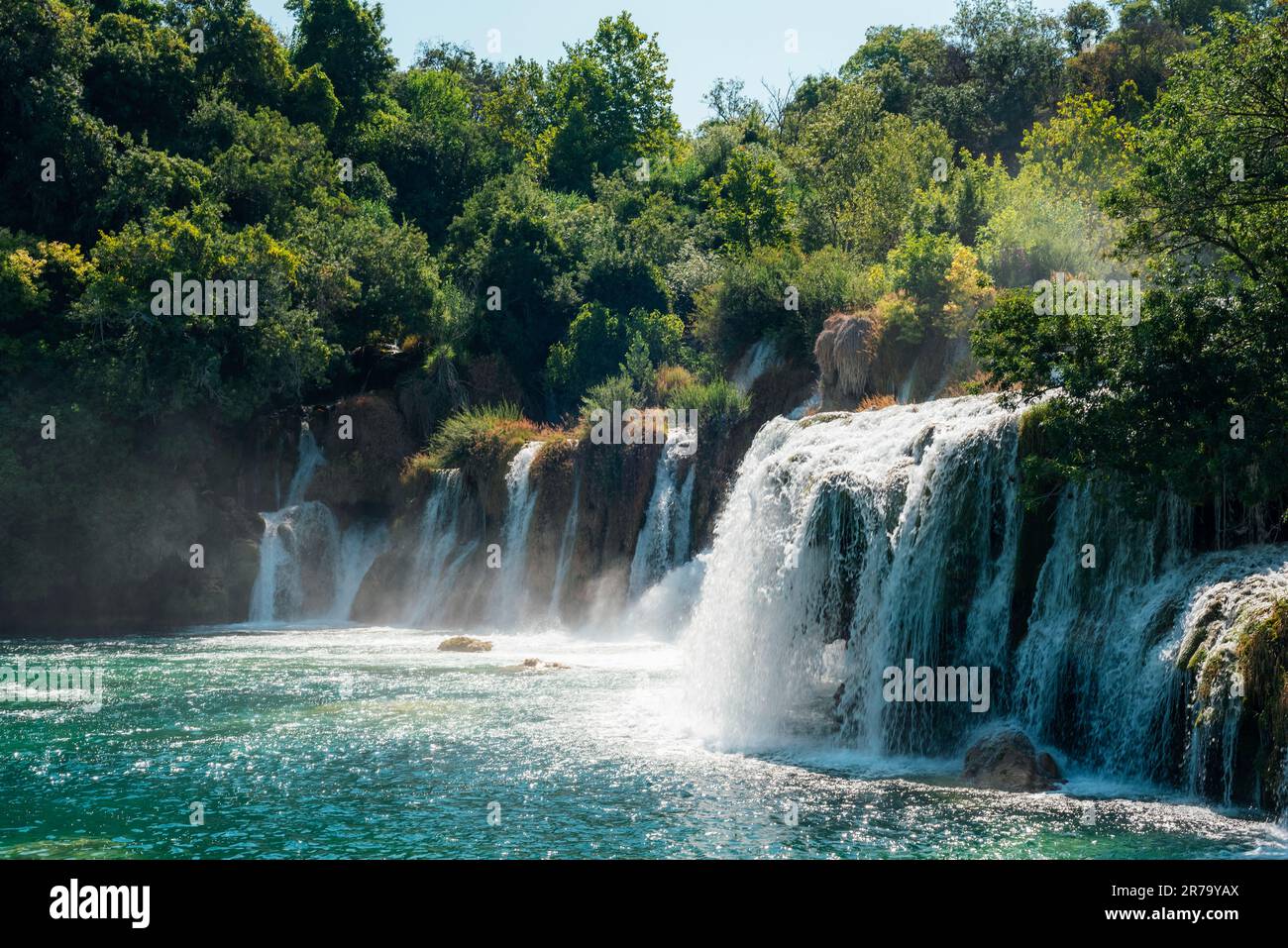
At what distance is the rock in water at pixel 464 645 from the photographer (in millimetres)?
29906

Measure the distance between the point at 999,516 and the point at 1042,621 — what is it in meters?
1.71

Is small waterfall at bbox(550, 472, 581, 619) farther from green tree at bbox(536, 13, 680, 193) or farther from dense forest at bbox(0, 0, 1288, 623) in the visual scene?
green tree at bbox(536, 13, 680, 193)

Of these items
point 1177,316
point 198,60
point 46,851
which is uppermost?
point 198,60

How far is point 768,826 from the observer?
13867mm

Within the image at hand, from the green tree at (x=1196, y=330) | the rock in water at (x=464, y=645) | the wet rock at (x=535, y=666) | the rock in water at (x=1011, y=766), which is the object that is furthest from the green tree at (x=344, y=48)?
the rock in water at (x=1011, y=766)

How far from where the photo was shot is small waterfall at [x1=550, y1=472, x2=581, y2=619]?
34250mm

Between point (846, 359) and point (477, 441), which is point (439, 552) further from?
point (846, 359)

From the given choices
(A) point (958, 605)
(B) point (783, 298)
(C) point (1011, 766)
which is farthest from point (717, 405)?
(C) point (1011, 766)

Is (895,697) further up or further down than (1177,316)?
further down

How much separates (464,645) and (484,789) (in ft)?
47.3

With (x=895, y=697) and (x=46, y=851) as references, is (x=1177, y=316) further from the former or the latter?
(x=46, y=851)

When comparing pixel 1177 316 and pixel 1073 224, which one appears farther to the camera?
pixel 1073 224
